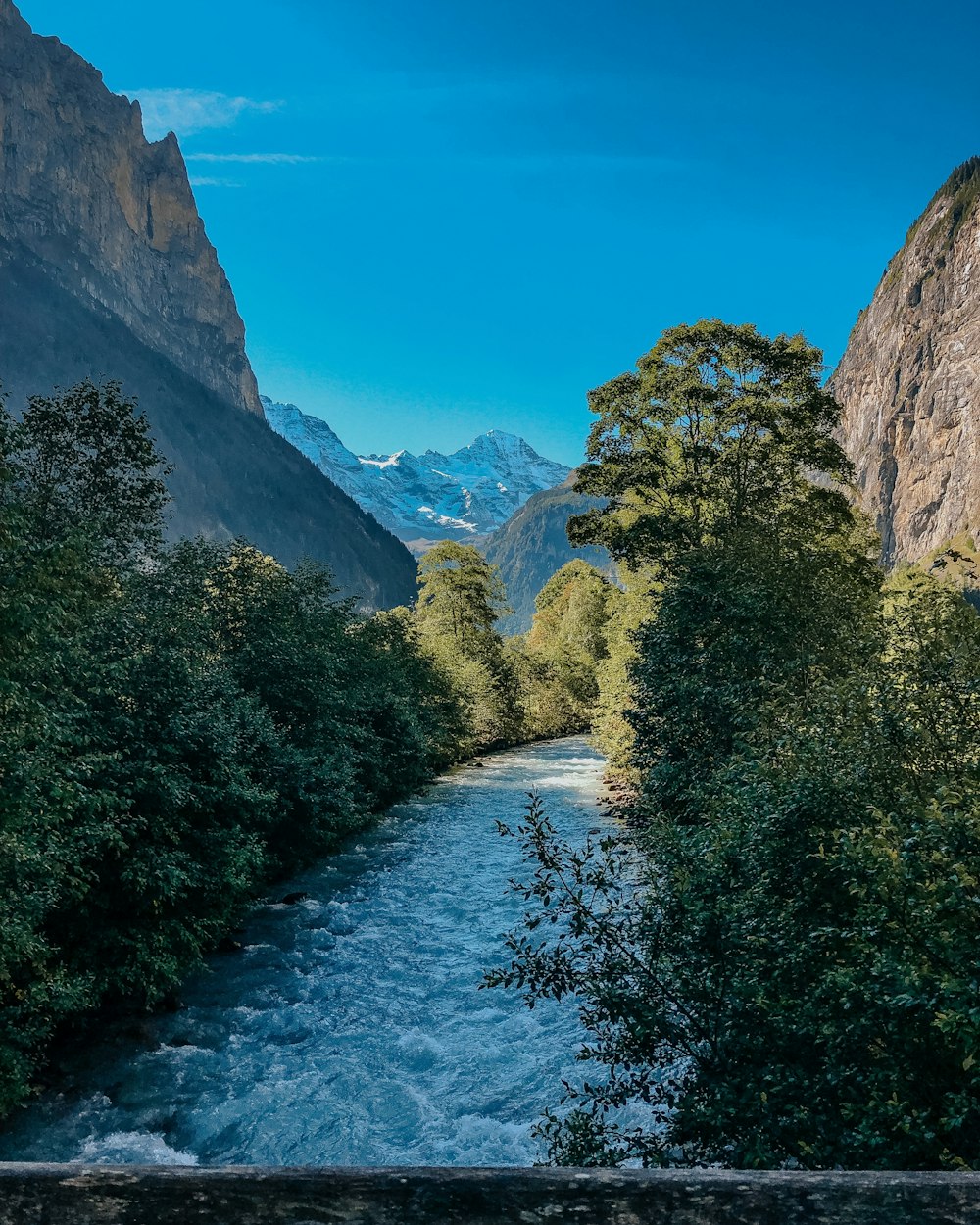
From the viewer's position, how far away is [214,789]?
1800cm

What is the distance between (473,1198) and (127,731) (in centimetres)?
1634

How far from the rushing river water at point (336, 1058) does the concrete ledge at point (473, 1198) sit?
413 inches

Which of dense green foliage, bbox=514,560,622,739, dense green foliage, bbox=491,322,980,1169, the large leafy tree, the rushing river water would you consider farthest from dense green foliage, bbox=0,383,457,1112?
dense green foliage, bbox=514,560,622,739

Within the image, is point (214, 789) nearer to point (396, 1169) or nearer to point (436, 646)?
point (396, 1169)

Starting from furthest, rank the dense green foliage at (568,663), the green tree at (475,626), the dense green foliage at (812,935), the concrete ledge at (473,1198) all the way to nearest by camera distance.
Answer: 1. the dense green foliage at (568,663)
2. the green tree at (475,626)
3. the dense green foliage at (812,935)
4. the concrete ledge at (473,1198)

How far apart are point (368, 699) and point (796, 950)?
105 ft

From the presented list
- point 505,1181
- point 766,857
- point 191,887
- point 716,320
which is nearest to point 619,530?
point 716,320

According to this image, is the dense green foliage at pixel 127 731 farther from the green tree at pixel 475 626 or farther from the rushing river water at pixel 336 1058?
the green tree at pixel 475 626

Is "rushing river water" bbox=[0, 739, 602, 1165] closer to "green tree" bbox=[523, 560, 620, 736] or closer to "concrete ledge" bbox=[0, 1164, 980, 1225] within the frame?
"concrete ledge" bbox=[0, 1164, 980, 1225]

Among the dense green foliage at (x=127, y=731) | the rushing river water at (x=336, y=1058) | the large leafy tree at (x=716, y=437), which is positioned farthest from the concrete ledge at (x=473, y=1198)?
the large leafy tree at (x=716, y=437)

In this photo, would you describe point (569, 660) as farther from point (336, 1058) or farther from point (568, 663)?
point (336, 1058)

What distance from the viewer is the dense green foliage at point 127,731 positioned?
12281 millimetres

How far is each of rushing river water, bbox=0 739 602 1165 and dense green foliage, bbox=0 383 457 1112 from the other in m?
1.08

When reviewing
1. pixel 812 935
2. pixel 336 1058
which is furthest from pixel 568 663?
pixel 812 935
